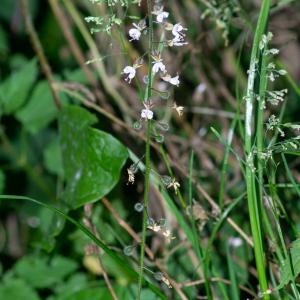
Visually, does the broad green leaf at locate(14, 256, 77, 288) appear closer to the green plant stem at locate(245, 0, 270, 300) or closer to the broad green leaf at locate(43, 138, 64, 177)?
the broad green leaf at locate(43, 138, 64, 177)

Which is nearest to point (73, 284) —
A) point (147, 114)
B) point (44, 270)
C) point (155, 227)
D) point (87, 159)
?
point (44, 270)

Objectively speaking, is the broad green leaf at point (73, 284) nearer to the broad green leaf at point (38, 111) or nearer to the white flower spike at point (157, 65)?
the broad green leaf at point (38, 111)

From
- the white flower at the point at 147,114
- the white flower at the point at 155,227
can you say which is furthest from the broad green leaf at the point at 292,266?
the white flower at the point at 147,114

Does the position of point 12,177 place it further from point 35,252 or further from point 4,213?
point 35,252

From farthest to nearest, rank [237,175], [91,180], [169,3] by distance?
[169,3] < [237,175] < [91,180]

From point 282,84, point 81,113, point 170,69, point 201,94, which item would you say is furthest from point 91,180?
point 282,84

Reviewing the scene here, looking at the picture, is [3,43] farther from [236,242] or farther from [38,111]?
[236,242]
